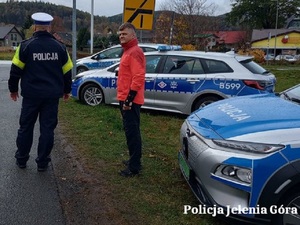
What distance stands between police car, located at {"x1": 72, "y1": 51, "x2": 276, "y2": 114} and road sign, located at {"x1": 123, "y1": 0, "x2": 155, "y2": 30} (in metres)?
1.48

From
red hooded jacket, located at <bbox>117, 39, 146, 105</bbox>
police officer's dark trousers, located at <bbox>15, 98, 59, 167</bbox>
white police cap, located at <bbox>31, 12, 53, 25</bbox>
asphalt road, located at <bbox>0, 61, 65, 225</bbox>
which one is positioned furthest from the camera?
police officer's dark trousers, located at <bbox>15, 98, 59, 167</bbox>

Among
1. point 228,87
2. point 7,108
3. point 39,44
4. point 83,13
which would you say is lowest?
point 7,108

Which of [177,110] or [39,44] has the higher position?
[39,44]

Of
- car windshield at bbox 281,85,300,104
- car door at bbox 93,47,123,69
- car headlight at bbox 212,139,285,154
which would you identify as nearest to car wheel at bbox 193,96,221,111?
car windshield at bbox 281,85,300,104

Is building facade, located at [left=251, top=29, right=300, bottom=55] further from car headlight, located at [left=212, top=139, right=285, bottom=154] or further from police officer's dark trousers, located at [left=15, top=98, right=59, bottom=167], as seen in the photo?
car headlight, located at [left=212, top=139, right=285, bottom=154]

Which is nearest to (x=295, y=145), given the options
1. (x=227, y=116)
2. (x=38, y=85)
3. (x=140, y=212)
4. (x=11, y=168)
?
(x=227, y=116)

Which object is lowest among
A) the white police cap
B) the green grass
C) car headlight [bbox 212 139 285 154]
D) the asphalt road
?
the asphalt road

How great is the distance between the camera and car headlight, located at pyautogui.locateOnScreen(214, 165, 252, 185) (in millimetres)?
2973

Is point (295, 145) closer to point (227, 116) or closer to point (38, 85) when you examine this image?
point (227, 116)

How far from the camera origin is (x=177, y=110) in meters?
8.12

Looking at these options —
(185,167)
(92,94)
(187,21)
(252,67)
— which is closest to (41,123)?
(185,167)

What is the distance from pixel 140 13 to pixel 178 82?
1.84 metres

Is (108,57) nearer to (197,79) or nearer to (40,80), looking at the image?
(197,79)

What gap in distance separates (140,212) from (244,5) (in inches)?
2961
